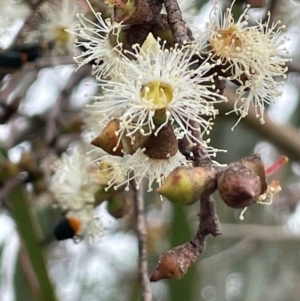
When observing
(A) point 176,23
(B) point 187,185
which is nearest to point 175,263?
(B) point 187,185

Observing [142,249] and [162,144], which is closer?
[162,144]

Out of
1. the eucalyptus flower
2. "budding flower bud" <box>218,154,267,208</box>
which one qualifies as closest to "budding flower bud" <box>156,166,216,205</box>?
"budding flower bud" <box>218,154,267,208</box>

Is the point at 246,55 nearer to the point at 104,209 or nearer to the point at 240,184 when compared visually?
the point at 240,184

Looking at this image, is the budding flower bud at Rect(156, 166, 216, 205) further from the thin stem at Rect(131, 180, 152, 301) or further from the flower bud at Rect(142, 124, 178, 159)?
the thin stem at Rect(131, 180, 152, 301)

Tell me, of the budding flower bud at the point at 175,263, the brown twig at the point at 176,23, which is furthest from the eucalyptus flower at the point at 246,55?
the budding flower bud at the point at 175,263

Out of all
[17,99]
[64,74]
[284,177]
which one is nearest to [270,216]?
[284,177]

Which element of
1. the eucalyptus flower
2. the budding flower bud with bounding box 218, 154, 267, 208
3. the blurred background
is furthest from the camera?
the blurred background
